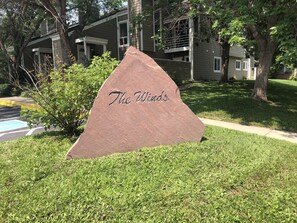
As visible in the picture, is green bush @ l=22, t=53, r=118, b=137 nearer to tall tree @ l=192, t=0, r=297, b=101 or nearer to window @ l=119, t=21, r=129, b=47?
tall tree @ l=192, t=0, r=297, b=101

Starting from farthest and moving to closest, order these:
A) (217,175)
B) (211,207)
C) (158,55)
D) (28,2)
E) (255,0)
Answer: (158,55) → (28,2) → (255,0) → (217,175) → (211,207)

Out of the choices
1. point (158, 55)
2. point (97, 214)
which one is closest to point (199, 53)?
point (158, 55)

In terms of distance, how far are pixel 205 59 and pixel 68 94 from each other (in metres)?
19.8

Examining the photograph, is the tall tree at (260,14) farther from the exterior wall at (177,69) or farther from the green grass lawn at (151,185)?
the exterior wall at (177,69)

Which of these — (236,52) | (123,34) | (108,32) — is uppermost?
(108,32)

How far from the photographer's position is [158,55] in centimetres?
2198

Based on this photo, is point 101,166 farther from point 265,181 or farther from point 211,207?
point 265,181

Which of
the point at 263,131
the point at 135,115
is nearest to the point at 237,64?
the point at 263,131

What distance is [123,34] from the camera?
2302 centimetres

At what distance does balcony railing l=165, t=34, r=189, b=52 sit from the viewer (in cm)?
2151

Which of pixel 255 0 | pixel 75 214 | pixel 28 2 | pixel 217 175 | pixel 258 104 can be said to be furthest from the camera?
pixel 28 2

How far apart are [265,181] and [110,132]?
2.69m

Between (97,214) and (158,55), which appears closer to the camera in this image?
(97,214)

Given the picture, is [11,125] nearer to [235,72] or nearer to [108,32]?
[108,32]
